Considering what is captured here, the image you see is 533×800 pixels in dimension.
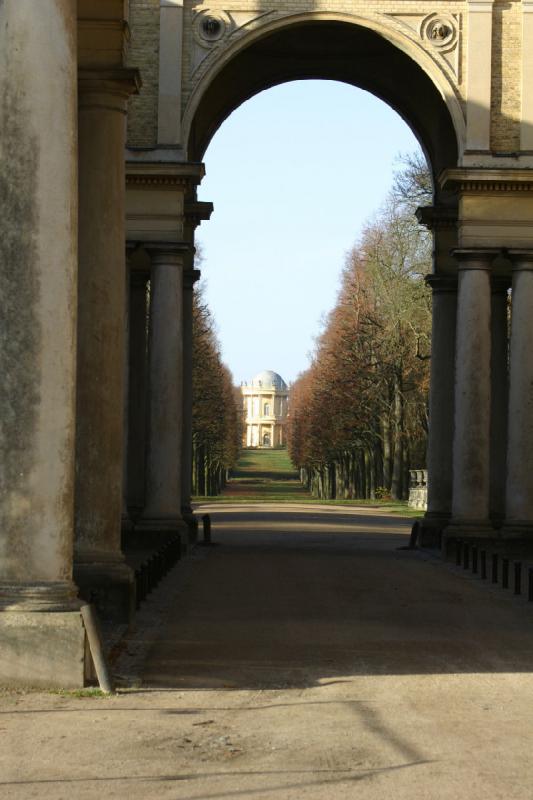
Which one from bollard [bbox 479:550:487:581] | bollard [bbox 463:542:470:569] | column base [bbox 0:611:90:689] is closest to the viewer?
column base [bbox 0:611:90:689]

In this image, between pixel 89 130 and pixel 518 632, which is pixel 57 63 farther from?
pixel 518 632

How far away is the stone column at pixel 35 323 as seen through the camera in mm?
14891

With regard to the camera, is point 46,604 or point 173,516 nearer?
point 46,604

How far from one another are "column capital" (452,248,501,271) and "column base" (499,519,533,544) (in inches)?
226

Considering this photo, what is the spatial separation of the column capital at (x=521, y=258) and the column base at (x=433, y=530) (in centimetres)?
762

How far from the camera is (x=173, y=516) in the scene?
36.2m

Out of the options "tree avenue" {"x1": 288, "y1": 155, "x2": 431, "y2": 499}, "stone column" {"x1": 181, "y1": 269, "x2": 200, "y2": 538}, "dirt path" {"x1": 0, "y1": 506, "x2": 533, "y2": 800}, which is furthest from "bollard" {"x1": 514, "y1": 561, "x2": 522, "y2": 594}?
"tree avenue" {"x1": 288, "y1": 155, "x2": 431, "y2": 499}

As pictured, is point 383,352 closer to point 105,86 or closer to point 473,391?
point 473,391

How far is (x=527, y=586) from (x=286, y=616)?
749 cm

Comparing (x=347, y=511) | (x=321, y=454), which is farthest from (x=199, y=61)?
(x=321, y=454)

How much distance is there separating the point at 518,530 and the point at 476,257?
6.14 metres

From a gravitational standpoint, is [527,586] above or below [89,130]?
below

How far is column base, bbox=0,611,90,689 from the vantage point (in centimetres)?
1452

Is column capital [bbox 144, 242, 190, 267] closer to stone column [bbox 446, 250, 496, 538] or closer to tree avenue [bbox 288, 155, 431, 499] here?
stone column [bbox 446, 250, 496, 538]
